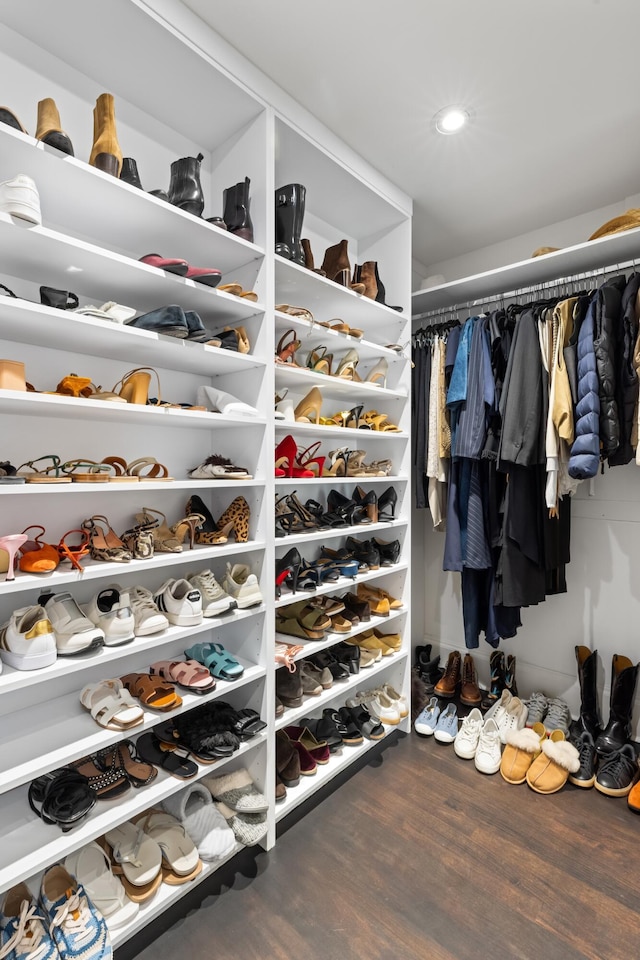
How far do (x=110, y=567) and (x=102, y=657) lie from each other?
0.75ft

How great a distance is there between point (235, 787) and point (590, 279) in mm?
2484

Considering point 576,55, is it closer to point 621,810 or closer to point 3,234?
point 3,234

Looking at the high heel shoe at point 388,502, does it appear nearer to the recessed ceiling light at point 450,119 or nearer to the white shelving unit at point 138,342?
the white shelving unit at point 138,342

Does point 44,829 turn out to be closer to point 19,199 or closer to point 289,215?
point 19,199

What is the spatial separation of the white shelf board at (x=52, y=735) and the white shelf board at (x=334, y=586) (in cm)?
40

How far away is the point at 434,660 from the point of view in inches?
111

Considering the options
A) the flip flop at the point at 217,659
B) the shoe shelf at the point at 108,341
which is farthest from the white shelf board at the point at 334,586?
the shoe shelf at the point at 108,341

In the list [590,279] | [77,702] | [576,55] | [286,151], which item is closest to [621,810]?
[77,702]

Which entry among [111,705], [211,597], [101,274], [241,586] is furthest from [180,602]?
[101,274]

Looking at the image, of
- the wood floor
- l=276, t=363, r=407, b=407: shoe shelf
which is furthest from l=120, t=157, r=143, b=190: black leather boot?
the wood floor

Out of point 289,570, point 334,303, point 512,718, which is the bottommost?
point 512,718

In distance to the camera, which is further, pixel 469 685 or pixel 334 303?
pixel 469 685

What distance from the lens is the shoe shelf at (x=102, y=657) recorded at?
A: 3.56ft

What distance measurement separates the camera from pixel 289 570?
180 cm
